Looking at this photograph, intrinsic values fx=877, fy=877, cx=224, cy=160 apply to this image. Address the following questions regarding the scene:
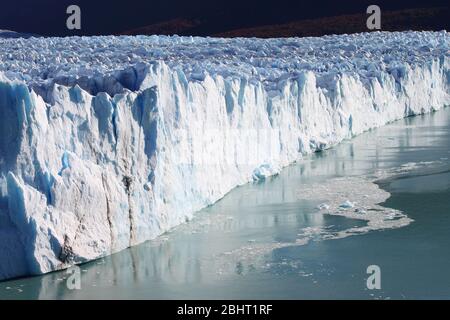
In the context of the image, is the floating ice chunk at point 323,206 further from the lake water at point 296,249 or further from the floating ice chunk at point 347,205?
the floating ice chunk at point 347,205

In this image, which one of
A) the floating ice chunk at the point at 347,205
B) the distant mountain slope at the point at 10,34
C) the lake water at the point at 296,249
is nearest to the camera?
the lake water at the point at 296,249

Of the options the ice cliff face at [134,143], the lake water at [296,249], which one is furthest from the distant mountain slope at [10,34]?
the lake water at [296,249]

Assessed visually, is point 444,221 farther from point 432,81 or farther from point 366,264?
point 432,81

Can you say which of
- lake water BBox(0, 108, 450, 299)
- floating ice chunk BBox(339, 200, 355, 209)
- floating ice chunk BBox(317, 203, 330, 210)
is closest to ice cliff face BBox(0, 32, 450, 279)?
lake water BBox(0, 108, 450, 299)

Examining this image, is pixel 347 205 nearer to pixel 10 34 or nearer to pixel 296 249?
pixel 296 249

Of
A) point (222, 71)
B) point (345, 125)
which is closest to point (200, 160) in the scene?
point (222, 71)

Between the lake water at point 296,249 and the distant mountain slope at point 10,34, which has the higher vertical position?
the distant mountain slope at point 10,34

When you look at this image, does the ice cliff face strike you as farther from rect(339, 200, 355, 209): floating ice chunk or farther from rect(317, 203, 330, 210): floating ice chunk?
rect(339, 200, 355, 209): floating ice chunk
